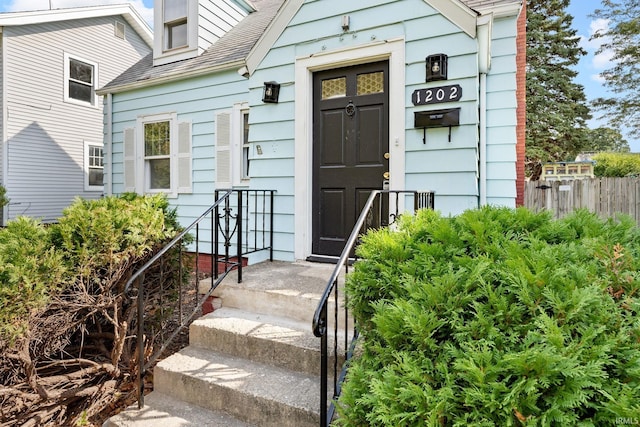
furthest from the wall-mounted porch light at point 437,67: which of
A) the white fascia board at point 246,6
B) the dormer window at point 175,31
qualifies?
the white fascia board at point 246,6

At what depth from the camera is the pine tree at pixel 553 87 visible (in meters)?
15.1

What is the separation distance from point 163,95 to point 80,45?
623 centimetres

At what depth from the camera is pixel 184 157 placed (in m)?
6.70

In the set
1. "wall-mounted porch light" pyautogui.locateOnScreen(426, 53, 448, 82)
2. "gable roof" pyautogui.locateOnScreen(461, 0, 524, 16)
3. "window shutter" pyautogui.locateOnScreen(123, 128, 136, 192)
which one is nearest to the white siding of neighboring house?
"window shutter" pyautogui.locateOnScreen(123, 128, 136, 192)

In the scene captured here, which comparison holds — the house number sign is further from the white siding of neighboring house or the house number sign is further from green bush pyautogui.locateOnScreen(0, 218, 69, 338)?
the white siding of neighboring house

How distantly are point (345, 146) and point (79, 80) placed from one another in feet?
34.0

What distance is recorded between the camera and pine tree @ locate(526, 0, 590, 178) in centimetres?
1512

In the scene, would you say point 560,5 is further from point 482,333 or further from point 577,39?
point 482,333

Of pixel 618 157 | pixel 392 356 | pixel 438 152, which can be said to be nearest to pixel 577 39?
pixel 618 157

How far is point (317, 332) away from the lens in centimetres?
183

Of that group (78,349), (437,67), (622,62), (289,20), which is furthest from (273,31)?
(622,62)

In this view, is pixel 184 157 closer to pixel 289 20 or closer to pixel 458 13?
pixel 289 20

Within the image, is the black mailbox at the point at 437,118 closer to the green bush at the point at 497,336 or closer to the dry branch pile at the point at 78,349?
the green bush at the point at 497,336

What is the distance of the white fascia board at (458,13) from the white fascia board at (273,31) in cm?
154
